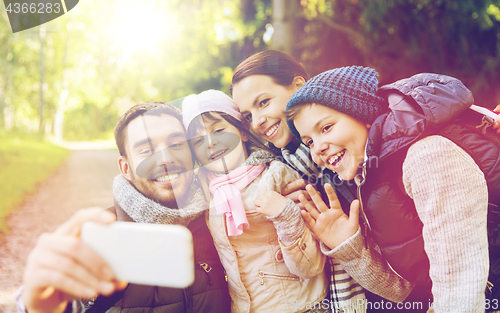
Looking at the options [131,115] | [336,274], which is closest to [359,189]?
[336,274]

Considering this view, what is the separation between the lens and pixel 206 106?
1.43 metres

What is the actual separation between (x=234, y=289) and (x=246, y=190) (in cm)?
42

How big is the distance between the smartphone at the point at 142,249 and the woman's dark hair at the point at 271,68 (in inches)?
40.9

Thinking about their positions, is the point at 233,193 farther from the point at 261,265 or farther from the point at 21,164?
the point at 21,164

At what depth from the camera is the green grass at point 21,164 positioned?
4467mm

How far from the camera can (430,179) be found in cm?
101

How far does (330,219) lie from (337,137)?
34cm

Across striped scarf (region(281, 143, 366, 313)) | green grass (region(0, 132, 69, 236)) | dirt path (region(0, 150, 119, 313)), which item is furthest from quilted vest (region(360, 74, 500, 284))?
green grass (region(0, 132, 69, 236))

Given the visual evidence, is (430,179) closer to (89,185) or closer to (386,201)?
(386,201)

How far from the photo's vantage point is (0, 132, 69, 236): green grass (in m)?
4.47

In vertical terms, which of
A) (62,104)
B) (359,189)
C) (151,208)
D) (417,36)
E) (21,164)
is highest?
(417,36)

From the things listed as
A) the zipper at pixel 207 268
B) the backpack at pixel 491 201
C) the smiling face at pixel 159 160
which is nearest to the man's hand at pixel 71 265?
the smiling face at pixel 159 160

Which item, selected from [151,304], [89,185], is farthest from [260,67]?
A: [89,185]

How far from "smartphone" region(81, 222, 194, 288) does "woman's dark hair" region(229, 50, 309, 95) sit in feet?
3.41
